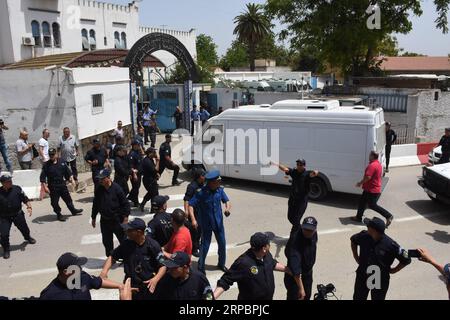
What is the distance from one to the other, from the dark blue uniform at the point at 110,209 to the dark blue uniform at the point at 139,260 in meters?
2.03

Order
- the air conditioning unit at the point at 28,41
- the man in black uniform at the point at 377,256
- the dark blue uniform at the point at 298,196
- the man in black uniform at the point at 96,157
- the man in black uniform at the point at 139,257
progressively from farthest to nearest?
1. the air conditioning unit at the point at 28,41
2. the man in black uniform at the point at 96,157
3. the dark blue uniform at the point at 298,196
4. the man in black uniform at the point at 377,256
5. the man in black uniform at the point at 139,257

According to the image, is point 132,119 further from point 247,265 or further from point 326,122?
point 247,265

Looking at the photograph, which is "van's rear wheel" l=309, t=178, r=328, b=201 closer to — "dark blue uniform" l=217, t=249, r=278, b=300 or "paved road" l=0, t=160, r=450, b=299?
"paved road" l=0, t=160, r=450, b=299

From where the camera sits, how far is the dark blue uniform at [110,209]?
6574 mm

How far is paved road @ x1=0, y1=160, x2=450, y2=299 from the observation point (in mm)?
6398

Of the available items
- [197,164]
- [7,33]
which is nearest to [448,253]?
[197,164]

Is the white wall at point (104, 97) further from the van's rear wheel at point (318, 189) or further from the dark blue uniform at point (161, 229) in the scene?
the dark blue uniform at point (161, 229)

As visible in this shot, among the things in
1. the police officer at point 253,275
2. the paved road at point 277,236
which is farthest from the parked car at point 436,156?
the police officer at point 253,275

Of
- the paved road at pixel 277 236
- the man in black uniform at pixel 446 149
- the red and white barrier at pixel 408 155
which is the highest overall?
the man in black uniform at pixel 446 149

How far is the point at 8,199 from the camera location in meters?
7.34

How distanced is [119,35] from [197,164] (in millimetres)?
24245

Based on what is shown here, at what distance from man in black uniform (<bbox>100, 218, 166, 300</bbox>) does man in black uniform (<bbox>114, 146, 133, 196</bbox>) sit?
15.2ft

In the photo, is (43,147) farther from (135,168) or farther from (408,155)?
(408,155)

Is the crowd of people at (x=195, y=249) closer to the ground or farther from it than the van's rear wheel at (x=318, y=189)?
farther from it
